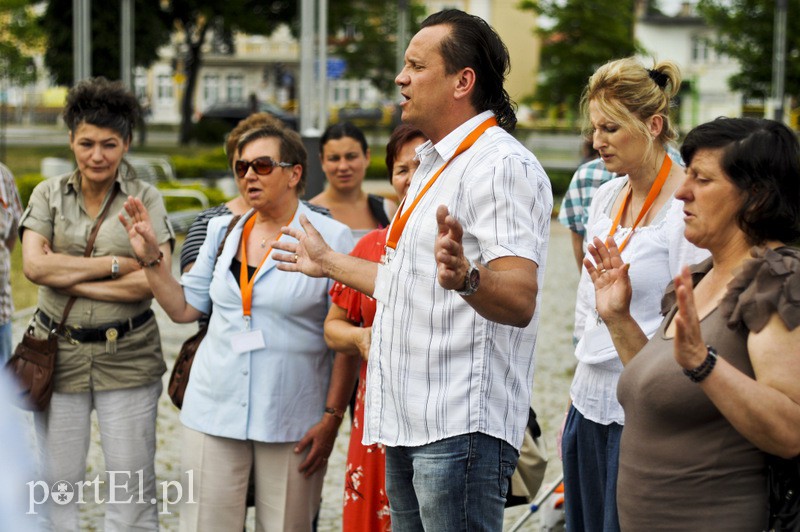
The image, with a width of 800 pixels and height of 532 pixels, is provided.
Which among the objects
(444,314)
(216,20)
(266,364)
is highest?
(216,20)

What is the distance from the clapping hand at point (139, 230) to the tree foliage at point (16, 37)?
1635 inches

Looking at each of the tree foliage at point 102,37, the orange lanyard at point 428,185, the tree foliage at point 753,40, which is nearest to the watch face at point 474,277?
the orange lanyard at point 428,185

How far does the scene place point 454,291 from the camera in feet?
10.0

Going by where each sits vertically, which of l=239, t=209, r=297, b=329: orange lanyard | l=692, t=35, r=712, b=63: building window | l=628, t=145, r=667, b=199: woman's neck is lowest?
l=239, t=209, r=297, b=329: orange lanyard

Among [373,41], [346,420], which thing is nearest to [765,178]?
[346,420]

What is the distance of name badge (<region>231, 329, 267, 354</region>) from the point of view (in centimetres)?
448

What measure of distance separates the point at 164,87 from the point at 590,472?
8470 cm

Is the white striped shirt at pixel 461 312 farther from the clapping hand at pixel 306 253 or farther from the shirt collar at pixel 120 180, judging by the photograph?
the shirt collar at pixel 120 180

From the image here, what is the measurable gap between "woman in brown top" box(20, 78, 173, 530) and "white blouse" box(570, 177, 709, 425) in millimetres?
1876

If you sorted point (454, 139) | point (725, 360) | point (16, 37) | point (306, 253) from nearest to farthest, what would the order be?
point (725, 360) < point (454, 139) < point (306, 253) < point (16, 37)

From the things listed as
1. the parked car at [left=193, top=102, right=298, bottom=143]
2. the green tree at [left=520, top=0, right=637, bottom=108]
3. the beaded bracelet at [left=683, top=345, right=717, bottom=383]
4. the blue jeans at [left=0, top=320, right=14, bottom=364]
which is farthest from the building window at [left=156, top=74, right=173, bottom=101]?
the beaded bracelet at [left=683, top=345, right=717, bottom=383]

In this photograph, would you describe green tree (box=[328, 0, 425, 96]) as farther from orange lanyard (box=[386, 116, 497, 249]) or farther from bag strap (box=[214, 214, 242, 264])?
orange lanyard (box=[386, 116, 497, 249])

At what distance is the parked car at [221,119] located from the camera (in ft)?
159

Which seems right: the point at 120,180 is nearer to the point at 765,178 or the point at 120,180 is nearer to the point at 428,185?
the point at 428,185
